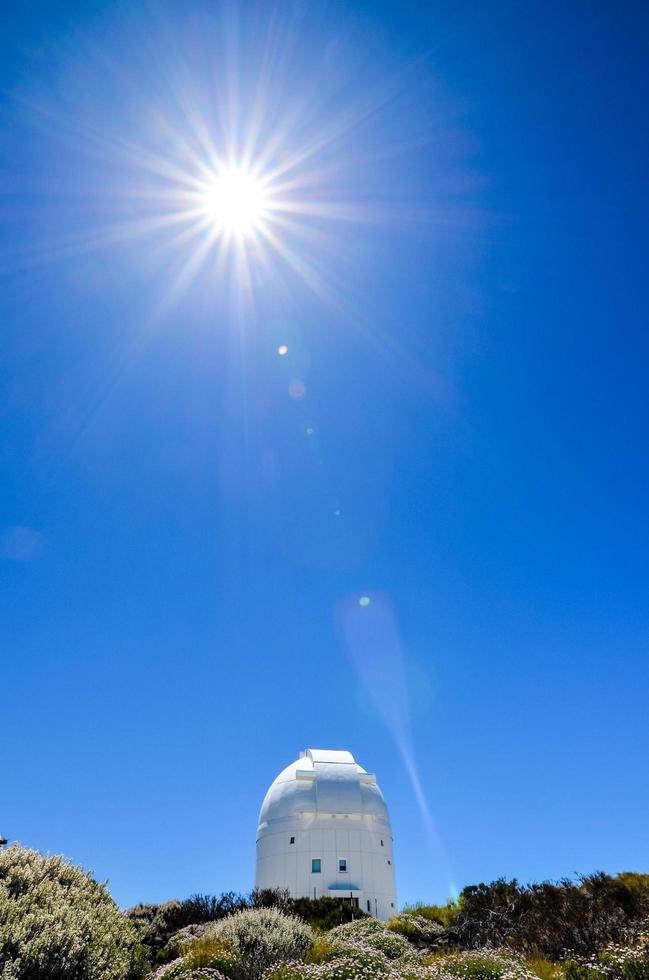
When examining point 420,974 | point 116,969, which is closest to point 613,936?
point 420,974

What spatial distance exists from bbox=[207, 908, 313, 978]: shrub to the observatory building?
74.4 ft

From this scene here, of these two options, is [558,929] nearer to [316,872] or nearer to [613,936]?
[613,936]

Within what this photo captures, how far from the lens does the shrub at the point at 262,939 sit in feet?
37.4

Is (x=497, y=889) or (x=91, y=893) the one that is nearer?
(x=91, y=893)

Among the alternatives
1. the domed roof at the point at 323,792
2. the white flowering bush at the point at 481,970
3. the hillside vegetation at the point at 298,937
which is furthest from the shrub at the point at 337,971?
the domed roof at the point at 323,792

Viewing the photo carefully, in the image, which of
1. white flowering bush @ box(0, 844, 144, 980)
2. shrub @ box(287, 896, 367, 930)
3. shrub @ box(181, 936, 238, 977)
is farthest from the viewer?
shrub @ box(287, 896, 367, 930)

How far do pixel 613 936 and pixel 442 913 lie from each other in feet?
45.5

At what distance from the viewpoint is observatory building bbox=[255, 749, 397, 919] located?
33562mm

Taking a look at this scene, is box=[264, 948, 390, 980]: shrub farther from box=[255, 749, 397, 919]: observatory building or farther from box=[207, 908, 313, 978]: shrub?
box=[255, 749, 397, 919]: observatory building

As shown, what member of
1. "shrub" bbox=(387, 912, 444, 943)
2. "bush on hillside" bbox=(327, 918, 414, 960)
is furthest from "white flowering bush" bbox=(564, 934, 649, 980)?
"shrub" bbox=(387, 912, 444, 943)

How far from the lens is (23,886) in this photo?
8.25 meters

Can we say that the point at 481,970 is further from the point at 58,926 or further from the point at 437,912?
the point at 437,912

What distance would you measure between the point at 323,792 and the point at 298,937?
2488cm

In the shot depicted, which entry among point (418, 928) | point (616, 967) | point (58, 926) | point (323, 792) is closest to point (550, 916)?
point (418, 928)
